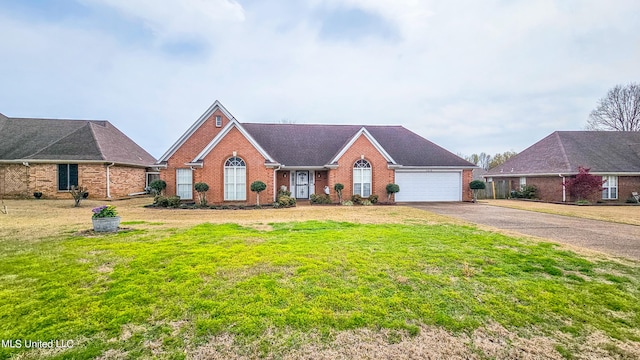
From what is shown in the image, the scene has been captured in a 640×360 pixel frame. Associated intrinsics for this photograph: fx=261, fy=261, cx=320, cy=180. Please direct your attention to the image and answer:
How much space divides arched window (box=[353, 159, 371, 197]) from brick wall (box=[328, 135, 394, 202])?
0.84ft

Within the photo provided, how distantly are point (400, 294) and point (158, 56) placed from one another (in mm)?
23102

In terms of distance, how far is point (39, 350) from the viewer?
9.38 feet

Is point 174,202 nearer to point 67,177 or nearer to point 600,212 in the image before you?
point 67,177

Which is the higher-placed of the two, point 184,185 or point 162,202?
point 184,185

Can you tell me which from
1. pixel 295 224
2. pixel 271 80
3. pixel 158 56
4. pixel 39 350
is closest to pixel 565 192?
pixel 295 224

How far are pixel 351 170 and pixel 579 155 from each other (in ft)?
69.2

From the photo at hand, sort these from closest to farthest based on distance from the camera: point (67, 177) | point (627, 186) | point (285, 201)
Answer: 1. point (285, 201)
2. point (67, 177)
3. point (627, 186)

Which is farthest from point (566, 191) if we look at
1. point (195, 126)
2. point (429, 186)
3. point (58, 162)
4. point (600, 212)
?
point (58, 162)

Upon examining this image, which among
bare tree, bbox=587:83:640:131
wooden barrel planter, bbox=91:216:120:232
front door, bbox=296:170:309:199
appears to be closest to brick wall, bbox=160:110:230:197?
front door, bbox=296:170:309:199

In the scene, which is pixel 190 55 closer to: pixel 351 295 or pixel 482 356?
pixel 351 295

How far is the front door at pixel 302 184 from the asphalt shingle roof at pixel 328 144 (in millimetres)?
1345

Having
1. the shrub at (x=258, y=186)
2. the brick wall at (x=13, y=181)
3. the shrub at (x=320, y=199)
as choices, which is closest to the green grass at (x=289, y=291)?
the shrub at (x=258, y=186)

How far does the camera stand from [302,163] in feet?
65.5

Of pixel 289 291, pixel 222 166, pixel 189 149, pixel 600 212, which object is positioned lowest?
pixel 600 212
